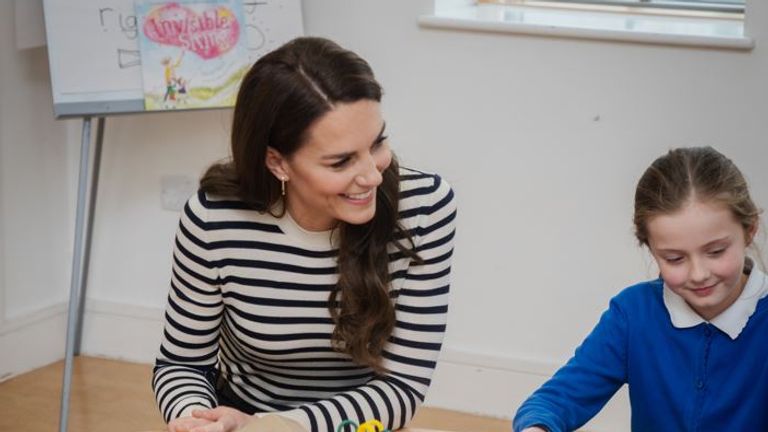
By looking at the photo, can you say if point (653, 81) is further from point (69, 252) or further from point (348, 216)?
point (69, 252)

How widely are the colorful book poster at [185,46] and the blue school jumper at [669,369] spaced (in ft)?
5.16

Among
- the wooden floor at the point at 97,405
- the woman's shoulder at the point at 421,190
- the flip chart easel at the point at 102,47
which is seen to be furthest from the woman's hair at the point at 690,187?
the flip chart easel at the point at 102,47

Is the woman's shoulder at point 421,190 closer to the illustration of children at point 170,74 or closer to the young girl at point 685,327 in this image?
the young girl at point 685,327

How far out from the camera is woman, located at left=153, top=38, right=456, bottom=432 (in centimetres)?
162

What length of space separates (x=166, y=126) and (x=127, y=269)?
473mm

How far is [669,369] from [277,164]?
0.63m

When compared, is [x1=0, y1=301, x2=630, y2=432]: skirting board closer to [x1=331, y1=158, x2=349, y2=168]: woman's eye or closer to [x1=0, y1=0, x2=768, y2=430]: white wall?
[x1=0, y1=0, x2=768, y2=430]: white wall

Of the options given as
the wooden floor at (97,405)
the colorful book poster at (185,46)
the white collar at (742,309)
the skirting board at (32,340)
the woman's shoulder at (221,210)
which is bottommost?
the wooden floor at (97,405)

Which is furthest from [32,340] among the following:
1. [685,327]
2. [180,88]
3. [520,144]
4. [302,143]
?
[685,327]

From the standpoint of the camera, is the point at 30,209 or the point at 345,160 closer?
the point at 345,160

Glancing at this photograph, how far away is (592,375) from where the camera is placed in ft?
5.54

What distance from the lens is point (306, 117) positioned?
1.59m

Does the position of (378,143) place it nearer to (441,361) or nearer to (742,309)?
(742,309)

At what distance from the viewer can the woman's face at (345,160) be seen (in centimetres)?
158
